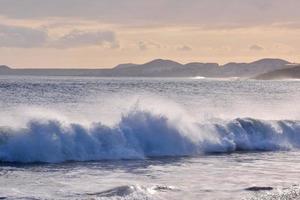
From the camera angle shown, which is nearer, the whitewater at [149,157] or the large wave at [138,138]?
the whitewater at [149,157]

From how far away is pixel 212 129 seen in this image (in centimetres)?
3506

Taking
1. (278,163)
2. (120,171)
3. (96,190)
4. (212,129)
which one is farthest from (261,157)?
(96,190)

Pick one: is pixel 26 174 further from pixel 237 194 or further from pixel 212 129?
pixel 212 129

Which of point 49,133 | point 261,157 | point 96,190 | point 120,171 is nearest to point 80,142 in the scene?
point 49,133

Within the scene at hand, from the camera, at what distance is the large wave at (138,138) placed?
95.0ft

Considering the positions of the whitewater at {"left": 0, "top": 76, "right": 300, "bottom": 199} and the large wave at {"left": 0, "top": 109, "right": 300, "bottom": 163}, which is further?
the large wave at {"left": 0, "top": 109, "right": 300, "bottom": 163}

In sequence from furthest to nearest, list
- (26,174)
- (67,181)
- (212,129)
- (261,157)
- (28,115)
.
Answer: (212,129) < (28,115) < (261,157) < (26,174) < (67,181)

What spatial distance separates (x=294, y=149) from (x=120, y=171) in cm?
1241

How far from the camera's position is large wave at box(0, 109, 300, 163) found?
28969 millimetres

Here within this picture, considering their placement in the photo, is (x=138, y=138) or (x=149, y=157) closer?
(x=149, y=157)

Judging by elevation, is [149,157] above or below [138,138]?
below

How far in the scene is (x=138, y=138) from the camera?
31.8 m

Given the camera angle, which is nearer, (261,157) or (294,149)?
(261,157)

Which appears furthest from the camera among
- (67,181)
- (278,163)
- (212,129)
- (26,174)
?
(212,129)
